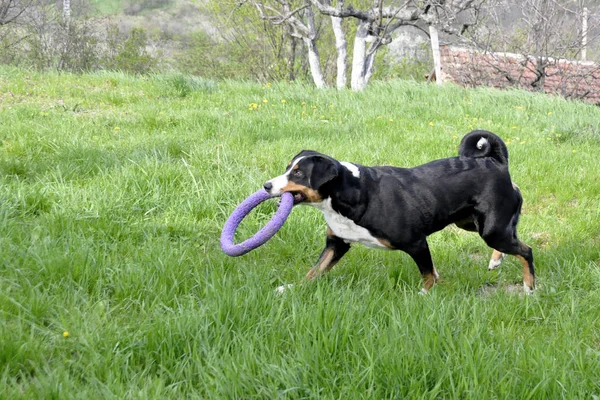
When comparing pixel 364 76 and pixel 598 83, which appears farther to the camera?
pixel 598 83

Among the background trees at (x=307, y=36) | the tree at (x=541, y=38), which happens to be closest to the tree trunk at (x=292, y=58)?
the background trees at (x=307, y=36)

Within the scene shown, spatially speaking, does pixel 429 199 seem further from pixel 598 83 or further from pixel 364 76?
pixel 598 83

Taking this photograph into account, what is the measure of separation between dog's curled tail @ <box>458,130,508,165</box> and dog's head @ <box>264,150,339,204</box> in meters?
1.11

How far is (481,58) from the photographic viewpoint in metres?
16.2

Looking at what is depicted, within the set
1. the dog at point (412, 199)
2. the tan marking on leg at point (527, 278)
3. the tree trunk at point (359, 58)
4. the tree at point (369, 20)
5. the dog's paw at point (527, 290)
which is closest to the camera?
the dog at point (412, 199)

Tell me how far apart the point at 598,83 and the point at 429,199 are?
1831cm

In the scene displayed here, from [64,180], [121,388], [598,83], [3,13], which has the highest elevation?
[3,13]

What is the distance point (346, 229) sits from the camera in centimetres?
358

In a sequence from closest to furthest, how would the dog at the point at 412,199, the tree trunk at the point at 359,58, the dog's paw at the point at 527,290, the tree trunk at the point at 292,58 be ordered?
the dog at the point at 412,199
the dog's paw at the point at 527,290
the tree trunk at the point at 359,58
the tree trunk at the point at 292,58

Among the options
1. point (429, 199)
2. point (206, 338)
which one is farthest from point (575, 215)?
point (206, 338)

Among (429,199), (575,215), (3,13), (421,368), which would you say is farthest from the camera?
(3,13)

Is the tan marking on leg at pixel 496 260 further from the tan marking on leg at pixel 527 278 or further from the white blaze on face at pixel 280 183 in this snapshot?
the white blaze on face at pixel 280 183

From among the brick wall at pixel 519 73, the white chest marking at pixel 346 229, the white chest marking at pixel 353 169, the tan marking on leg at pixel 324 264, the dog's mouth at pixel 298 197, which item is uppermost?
the white chest marking at pixel 353 169

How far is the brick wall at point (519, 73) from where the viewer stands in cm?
1590
